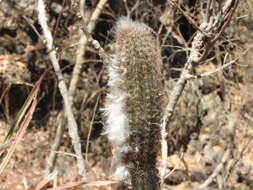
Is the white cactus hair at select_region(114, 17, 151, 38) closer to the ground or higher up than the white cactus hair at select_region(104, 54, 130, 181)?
higher up

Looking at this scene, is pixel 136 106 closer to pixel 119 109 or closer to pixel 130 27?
pixel 119 109

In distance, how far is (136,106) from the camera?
175 cm

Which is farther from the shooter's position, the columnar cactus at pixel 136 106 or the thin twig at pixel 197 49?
the thin twig at pixel 197 49

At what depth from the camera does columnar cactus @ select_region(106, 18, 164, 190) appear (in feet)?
5.75

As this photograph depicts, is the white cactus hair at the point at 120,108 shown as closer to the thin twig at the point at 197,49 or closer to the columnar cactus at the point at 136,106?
the columnar cactus at the point at 136,106

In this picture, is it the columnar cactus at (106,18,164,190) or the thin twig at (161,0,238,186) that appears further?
the thin twig at (161,0,238,186)

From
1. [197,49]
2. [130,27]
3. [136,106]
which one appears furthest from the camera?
[197,49]

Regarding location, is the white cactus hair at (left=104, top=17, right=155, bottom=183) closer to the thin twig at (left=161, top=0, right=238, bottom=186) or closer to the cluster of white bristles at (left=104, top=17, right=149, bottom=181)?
the cluster of white bristles at (left=104, top=17, right=149, bottom=181)

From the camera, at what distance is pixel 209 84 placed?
599 cm

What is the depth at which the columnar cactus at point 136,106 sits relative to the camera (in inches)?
69.1

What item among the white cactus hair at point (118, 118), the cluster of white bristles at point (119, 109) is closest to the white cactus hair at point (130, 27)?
the cluster of white bristles at point (119, 109)

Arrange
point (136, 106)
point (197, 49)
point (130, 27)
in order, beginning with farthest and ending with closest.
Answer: point (197, 49), point (130, 27), point (136, 106)

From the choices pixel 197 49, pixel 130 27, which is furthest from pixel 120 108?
pixel 197 49

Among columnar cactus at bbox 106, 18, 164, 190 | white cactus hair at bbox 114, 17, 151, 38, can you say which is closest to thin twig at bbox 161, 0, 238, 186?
columnar cactus at bbox 106, 18, 164, 190
